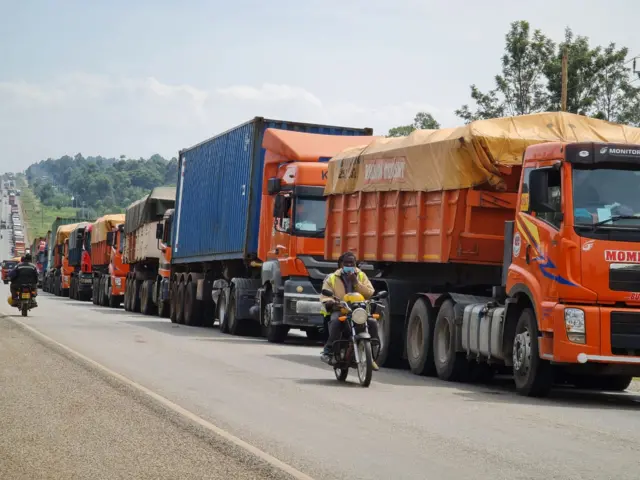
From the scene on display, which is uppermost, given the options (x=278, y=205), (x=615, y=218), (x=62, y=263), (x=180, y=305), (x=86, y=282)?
(x=62, y=263)

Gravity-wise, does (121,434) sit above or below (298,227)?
below

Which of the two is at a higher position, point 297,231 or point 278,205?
point 278,205

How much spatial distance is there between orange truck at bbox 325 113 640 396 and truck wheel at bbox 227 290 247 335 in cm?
645

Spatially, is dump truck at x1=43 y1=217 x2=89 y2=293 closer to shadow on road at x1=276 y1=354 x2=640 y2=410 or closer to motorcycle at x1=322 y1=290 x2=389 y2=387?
shadow on road at x1=276 y1=354 x2=640 y2=410

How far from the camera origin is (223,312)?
29.5 metres

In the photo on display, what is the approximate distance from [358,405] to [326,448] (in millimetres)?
3519

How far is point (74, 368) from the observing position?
16.9 metres

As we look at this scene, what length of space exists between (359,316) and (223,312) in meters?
13.8

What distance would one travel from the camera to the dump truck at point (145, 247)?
138 feet

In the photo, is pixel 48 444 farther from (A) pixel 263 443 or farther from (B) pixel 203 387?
(B) pixel 203 387

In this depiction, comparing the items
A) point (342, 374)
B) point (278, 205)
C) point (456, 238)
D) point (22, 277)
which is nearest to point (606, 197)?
point (456, 238)

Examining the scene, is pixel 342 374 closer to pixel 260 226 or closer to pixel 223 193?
pixel 260 226

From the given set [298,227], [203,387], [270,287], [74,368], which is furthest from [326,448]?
[270,287]

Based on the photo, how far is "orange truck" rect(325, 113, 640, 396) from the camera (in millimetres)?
14477
